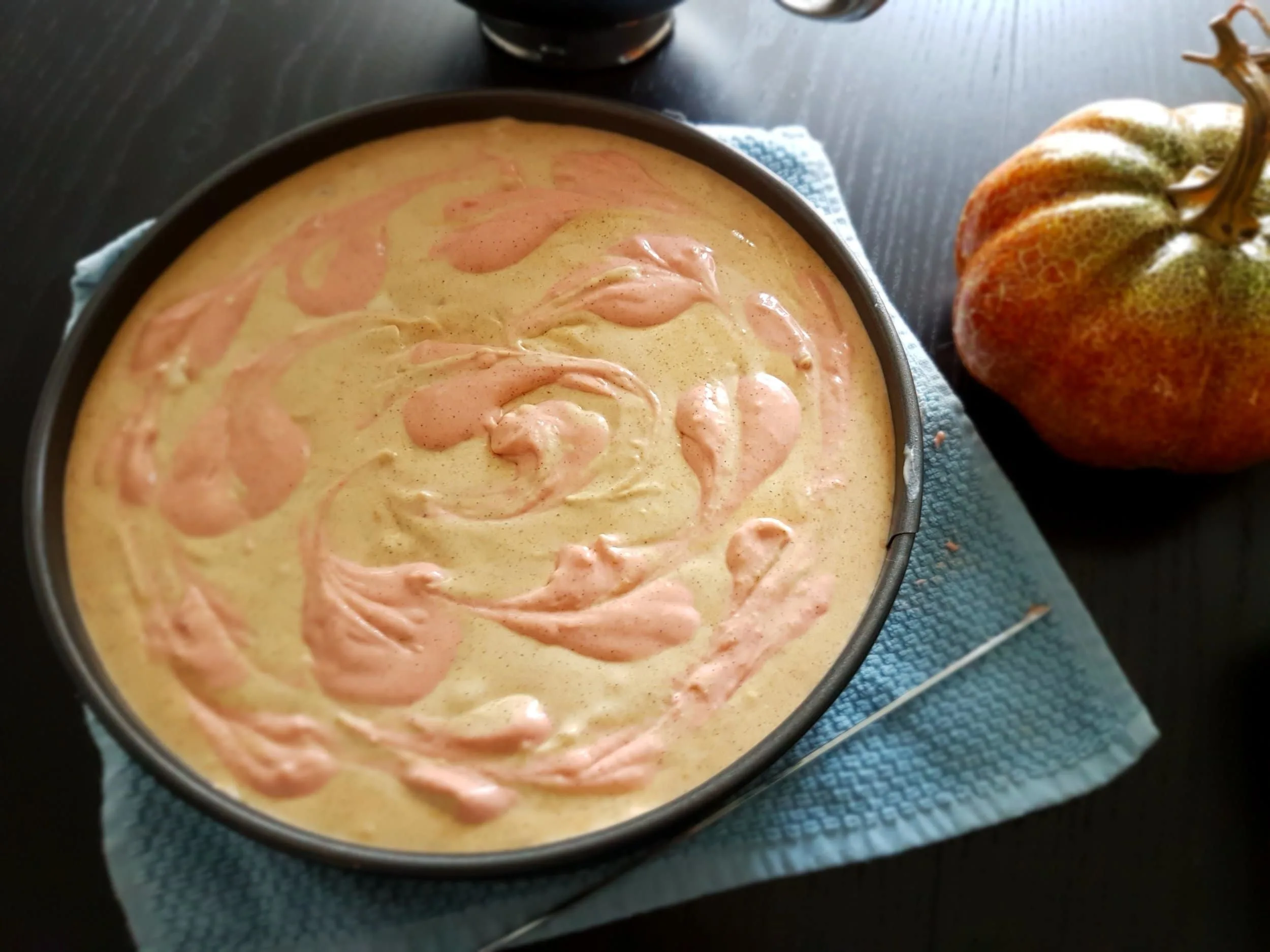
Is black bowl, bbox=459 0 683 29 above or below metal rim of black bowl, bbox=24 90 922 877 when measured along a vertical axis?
above

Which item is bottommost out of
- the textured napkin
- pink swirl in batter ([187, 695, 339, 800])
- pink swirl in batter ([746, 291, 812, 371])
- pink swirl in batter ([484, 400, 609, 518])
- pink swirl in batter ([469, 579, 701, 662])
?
the textured napkin

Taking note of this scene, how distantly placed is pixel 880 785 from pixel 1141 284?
0.43 metres

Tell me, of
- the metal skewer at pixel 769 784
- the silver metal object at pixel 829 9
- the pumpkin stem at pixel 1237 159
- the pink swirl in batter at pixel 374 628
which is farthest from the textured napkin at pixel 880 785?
the silver metal object at pixel 829 9

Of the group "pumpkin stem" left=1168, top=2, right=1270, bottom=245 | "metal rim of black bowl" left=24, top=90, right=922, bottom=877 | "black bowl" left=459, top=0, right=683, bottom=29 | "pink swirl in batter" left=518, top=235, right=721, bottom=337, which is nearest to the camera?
"metal rim of black bowl" left=24, top=90, right=922, bottom=877

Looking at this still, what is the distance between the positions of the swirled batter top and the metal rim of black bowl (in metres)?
0.02

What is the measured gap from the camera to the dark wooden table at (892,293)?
758 mm

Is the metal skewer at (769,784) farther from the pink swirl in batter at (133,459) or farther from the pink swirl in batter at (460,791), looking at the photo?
the pink swirl in batter at (133,459)

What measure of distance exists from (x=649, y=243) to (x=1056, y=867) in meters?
0.59

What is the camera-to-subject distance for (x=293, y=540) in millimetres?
749

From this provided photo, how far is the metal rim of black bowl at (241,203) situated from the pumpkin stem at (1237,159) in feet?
0.82

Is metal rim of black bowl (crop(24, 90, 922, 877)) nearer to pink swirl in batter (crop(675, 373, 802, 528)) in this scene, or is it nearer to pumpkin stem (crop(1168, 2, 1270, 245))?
pink swirl in batter (crop(675, 373, 802, 528))

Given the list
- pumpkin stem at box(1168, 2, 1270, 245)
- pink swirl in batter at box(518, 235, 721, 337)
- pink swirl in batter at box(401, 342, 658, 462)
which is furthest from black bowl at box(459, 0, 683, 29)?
pumpkin stem at box(1168, 2, 1270, 245)

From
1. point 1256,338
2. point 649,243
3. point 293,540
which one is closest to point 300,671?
point 293,540

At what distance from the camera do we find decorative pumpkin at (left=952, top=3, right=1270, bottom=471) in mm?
770
